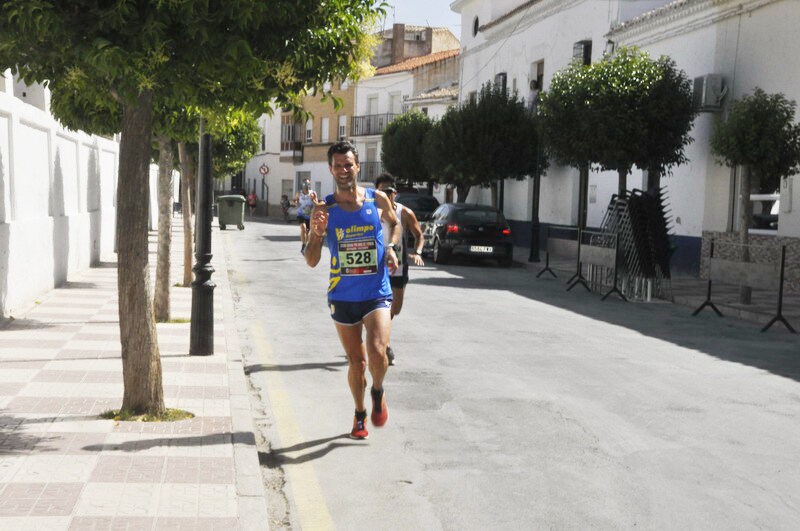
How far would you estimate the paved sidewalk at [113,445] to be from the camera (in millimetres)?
4789

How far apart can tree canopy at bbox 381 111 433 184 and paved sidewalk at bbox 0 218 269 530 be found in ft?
110

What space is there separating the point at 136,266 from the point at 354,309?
4.89 ft

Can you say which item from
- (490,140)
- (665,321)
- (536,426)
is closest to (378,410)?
(536,426)

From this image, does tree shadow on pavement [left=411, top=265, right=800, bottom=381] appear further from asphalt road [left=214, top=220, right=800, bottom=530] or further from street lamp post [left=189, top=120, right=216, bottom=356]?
street lamp post [left=189, top=120, right=216, bottom=356]

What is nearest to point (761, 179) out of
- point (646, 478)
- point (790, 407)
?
point (790, 407)

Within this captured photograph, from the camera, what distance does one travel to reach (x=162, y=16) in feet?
19.7

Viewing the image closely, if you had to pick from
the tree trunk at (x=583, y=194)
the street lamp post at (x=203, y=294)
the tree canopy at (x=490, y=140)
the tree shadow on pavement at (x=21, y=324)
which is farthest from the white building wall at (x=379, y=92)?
the street lamp post at (x=203, y=294)

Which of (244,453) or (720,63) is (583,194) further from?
(244,453)

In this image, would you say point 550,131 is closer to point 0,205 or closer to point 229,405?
point 0,205

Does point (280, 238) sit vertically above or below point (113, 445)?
below

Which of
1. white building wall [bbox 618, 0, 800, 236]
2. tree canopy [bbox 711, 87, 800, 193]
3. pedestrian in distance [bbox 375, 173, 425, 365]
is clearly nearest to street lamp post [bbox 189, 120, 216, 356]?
pedestrian in distance [bbox 375, 173, 425, 365]

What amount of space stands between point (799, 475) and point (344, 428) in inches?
116

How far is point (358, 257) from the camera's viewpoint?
647 cm

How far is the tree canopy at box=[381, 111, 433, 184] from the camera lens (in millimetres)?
43406
